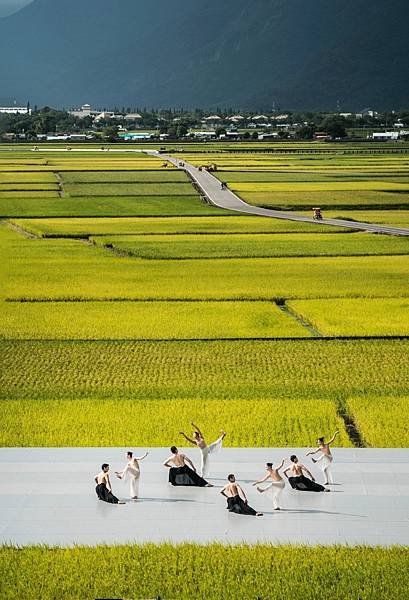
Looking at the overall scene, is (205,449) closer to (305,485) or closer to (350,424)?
(305,485)

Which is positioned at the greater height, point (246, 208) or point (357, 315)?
point (357, 315)

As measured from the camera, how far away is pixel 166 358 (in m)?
27.7

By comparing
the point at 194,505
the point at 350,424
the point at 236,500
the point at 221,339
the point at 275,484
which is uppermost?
the point at 275,484

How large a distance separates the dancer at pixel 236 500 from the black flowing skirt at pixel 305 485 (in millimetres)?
1163

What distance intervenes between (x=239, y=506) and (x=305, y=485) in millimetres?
1511

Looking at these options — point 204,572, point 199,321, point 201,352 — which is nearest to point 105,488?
point 204,572

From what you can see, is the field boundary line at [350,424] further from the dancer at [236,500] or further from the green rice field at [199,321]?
the dancer at [236,500]

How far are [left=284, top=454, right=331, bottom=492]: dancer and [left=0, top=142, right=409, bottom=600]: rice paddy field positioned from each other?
230 cm

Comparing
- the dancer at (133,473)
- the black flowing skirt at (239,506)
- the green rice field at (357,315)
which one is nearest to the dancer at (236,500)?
the black flowing skirt at (239,506)

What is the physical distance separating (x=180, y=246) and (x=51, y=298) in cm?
1423

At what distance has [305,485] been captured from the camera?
58.1 ft

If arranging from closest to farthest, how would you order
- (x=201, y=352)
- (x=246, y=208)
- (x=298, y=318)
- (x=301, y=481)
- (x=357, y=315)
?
(x=301, y=481), (x=201, y=352), (x=357, y=315), (x=298, y=318), (x=246, y=208)

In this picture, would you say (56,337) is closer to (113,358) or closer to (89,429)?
(113,358)

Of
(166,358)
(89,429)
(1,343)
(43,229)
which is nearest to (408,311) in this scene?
(166,358)
